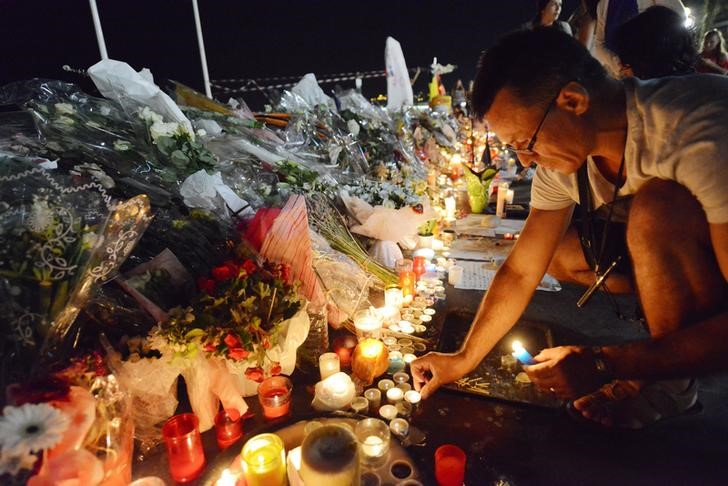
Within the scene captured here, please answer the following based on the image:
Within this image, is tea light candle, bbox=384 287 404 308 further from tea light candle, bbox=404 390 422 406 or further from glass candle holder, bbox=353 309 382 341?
tea light candle, bbox=404 390 422 406

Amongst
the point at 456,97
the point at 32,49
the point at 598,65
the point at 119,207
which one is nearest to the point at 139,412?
the point at 119,207

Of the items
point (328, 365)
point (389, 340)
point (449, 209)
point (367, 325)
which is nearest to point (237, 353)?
point (328, 365)

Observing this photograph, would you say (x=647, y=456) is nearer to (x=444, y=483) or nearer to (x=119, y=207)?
(x=444, y=483)

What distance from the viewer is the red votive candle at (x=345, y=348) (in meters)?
2.16

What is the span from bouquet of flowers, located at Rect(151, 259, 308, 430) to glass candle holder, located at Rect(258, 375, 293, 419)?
2.2 inches

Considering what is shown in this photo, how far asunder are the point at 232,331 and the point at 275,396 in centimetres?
42

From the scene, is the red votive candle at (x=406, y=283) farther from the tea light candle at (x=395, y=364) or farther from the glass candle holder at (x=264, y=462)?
the glass candle holder at (x=264, y=462)

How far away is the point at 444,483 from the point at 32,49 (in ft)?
25.2

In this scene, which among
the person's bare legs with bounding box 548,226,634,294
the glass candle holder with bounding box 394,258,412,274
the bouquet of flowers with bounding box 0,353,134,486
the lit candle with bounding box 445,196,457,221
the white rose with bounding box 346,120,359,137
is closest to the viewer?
the bouquet of flowers with bounding box 0,353,134,486

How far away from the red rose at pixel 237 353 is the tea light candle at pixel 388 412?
2.20ft

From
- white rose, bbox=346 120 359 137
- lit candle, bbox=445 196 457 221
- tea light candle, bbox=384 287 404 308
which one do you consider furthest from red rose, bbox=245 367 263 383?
white rose, bbox=346 120 359 137

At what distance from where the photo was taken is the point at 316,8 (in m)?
19.0

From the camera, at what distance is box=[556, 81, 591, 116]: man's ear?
4.69ft

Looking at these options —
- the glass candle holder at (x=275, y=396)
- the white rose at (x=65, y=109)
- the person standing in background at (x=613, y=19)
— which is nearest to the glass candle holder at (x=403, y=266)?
the glass candle holder at (x=275, y=396)
